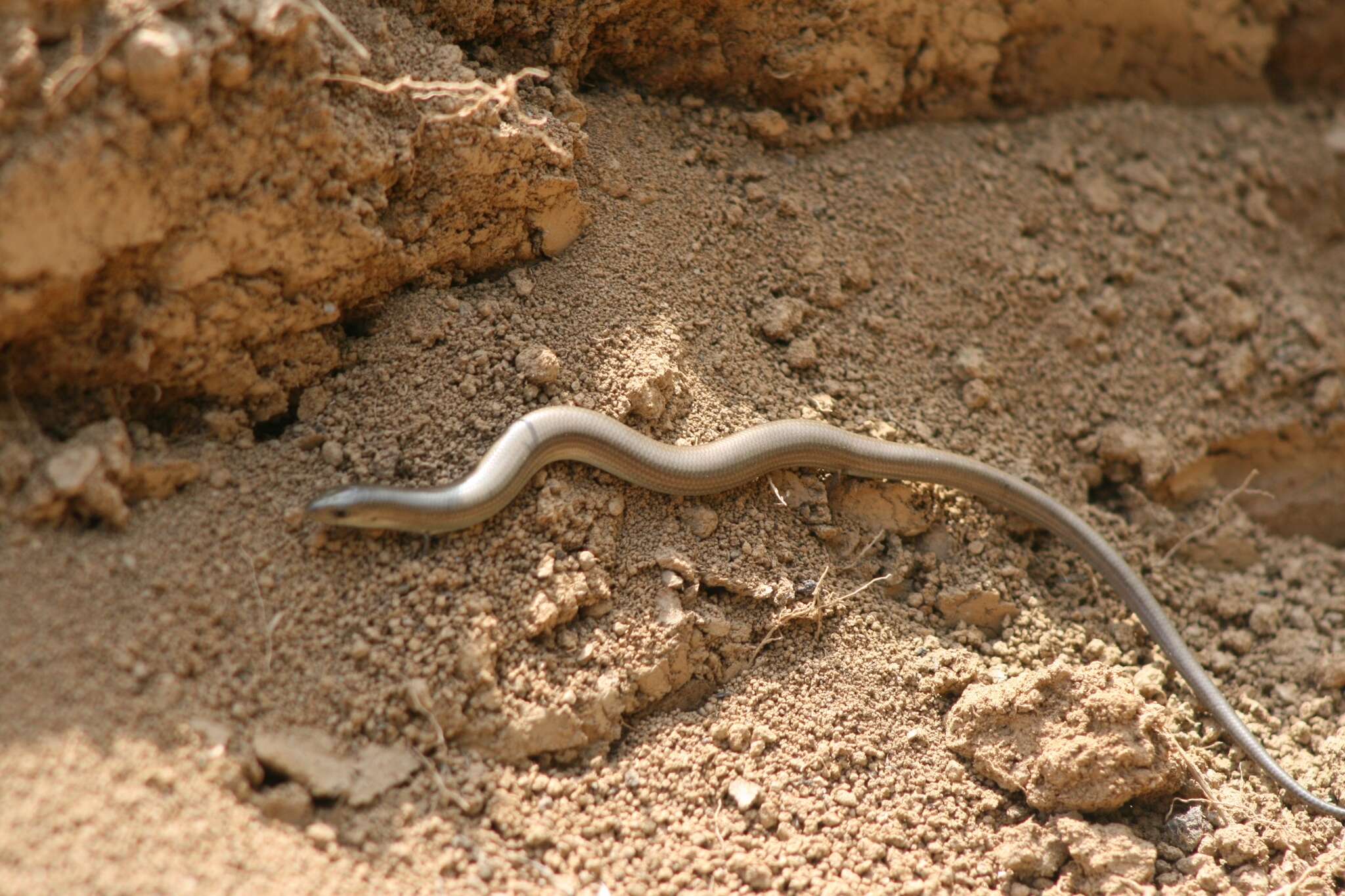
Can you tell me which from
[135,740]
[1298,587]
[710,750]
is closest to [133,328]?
[135,740]

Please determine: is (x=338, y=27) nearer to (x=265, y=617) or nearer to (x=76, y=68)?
(x=76, y=68)

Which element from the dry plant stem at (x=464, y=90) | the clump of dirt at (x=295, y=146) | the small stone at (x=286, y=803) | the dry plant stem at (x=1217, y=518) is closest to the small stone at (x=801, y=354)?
the clump of dirt at (x=295, y=146)

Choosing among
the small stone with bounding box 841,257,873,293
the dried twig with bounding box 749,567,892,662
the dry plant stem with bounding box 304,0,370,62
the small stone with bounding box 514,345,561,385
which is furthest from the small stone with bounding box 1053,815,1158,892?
the dry plant stem with bounding box 304,0,370,62

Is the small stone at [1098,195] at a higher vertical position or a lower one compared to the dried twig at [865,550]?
higher

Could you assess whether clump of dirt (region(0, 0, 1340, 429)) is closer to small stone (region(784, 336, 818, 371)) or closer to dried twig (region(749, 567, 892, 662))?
small stone (region(784, 336, 818, 371))

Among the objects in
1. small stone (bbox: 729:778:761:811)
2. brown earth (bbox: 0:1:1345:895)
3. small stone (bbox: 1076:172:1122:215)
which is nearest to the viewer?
brown earth (bbox: 0:1:1345:895)

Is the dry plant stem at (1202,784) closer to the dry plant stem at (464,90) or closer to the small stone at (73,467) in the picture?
the dry plant stem at (464,90)
